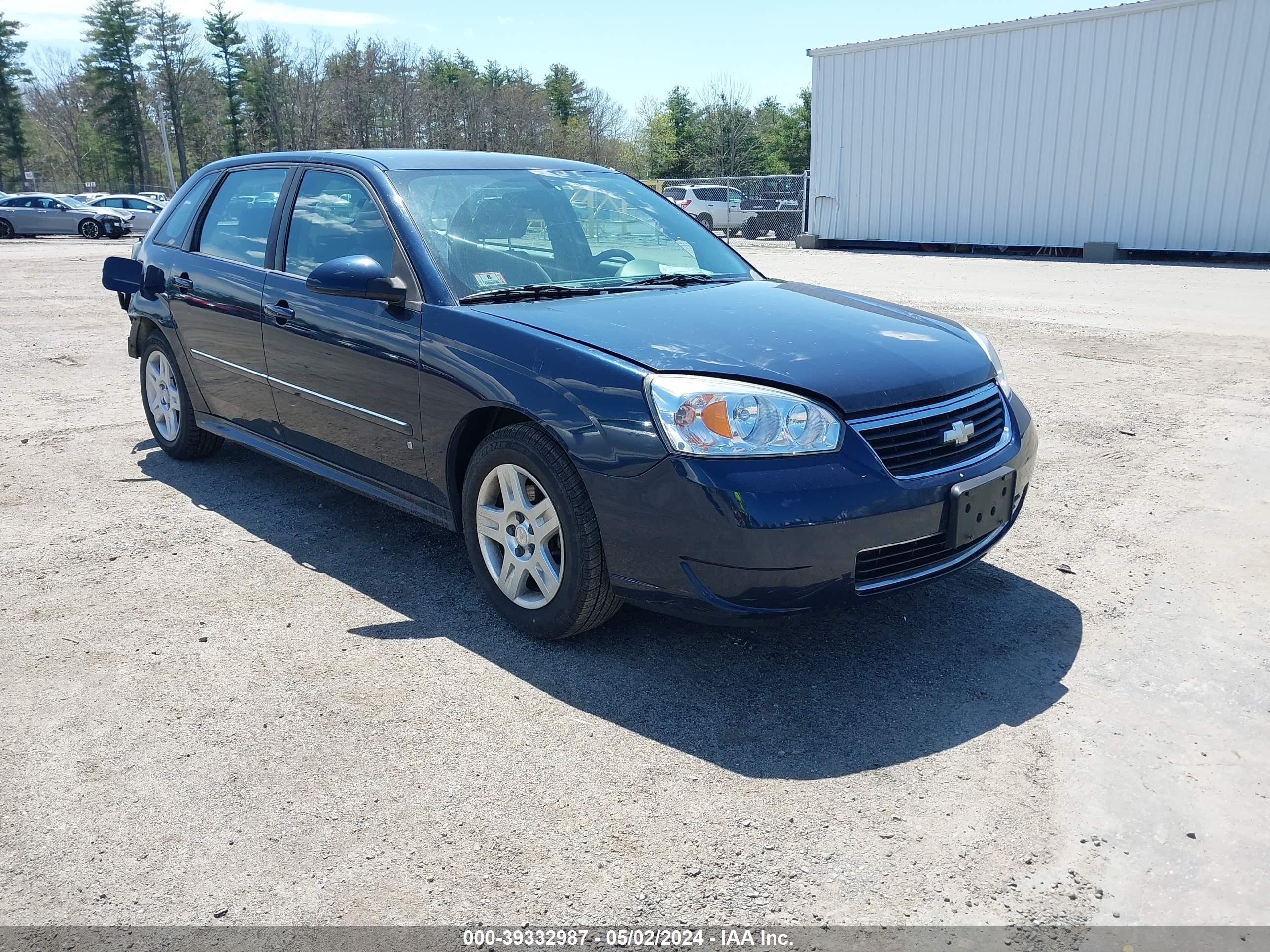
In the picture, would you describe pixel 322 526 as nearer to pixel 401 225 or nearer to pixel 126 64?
pixel 401 225

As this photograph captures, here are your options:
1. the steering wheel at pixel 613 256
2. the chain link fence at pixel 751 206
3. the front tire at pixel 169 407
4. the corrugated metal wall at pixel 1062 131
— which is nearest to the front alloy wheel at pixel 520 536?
the steering wheel at pixel 613 256

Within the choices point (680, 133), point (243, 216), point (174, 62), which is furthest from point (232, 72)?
point (243, 216)

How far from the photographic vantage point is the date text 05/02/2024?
7.06ft

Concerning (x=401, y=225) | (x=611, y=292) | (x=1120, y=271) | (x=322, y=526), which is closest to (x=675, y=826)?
(x=611, y=292)

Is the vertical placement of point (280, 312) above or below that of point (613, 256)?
below

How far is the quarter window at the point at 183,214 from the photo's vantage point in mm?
5496

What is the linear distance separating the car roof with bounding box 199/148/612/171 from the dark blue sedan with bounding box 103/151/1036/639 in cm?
2

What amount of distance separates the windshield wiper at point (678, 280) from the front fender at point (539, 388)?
2.49 ft

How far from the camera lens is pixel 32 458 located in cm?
604

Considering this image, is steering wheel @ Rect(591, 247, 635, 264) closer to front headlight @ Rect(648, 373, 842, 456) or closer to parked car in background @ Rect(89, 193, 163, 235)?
front headlight @ Rect(648, 373, 842, 456)

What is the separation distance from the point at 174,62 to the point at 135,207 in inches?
1710

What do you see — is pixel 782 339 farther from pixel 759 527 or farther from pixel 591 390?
pixel 759 527

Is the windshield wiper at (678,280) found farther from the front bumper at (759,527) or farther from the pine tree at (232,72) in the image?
the pine tree at (232,72)

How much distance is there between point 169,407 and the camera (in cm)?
588
